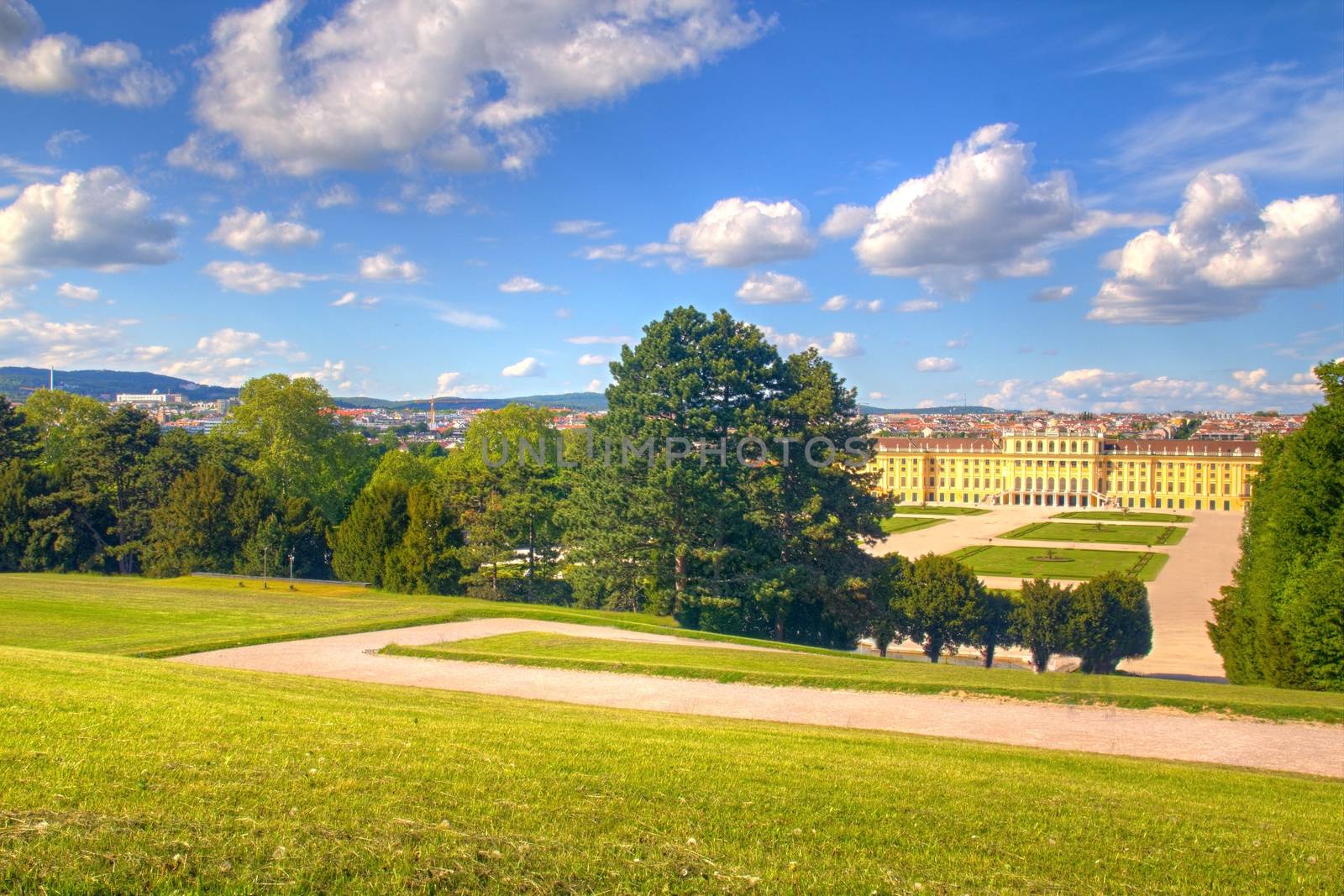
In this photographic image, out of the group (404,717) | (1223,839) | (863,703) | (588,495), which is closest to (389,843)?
(404,717)

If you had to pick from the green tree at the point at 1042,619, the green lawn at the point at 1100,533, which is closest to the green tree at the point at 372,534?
the green tree at the point at 1042,619

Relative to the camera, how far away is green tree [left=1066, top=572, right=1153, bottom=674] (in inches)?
1399

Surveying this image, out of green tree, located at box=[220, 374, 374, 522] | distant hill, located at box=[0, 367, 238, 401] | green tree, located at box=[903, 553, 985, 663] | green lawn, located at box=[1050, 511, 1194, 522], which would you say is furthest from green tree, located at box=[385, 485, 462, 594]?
distant hill, located at box=[0, 367, 238, 401]

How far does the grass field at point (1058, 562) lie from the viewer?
192 ft

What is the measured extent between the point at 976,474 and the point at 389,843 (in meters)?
145

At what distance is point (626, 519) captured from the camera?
31781 millimetres

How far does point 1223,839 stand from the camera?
689cm

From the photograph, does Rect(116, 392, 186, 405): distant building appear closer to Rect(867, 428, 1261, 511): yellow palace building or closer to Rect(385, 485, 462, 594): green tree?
Rect(867, 428, 1261, 511): yellow palace building

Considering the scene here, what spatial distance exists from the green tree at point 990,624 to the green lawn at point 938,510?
257 feet

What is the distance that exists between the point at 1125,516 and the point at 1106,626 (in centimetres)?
8638

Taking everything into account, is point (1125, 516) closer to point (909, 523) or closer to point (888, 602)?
point (909, 523)

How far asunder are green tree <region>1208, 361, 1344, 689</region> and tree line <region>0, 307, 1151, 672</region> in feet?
33.8

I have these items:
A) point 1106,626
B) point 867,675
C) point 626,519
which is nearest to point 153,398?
point 626,519

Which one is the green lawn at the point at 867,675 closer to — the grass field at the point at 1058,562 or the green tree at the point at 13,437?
the green tree at the point at 13,437
